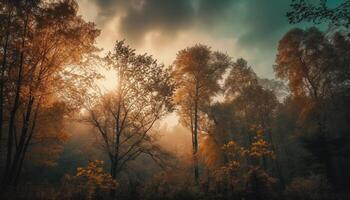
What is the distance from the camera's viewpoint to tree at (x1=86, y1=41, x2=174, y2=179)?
16047mm

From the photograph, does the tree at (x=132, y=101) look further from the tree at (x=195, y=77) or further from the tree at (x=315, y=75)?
the tree at (x=315, y=75)

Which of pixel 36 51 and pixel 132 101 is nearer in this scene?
pixel 36 51

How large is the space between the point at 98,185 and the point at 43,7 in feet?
31.3

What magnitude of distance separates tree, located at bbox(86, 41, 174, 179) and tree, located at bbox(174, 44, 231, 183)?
16.0 ft

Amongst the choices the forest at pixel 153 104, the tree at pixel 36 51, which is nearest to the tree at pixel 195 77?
the forest at pixel 153 104

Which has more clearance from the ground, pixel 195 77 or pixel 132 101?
pixel 195 77

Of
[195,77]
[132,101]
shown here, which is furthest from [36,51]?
[195,77]

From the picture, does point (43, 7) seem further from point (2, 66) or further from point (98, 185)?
point (98, 185)

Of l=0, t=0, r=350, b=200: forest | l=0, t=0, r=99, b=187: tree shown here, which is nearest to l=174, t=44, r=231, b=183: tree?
l=0, t=0, r=350, b=200: forest

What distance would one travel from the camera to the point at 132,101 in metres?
16.3

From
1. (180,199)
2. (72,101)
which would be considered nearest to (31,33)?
(72,101)

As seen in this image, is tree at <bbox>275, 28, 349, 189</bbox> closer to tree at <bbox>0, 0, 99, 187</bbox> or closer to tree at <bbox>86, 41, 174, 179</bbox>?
tree at <bbox>86, 41, 174, 179</bbox>

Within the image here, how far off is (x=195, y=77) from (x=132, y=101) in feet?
23.6

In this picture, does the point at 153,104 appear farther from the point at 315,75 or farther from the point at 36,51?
the point at 315,75
